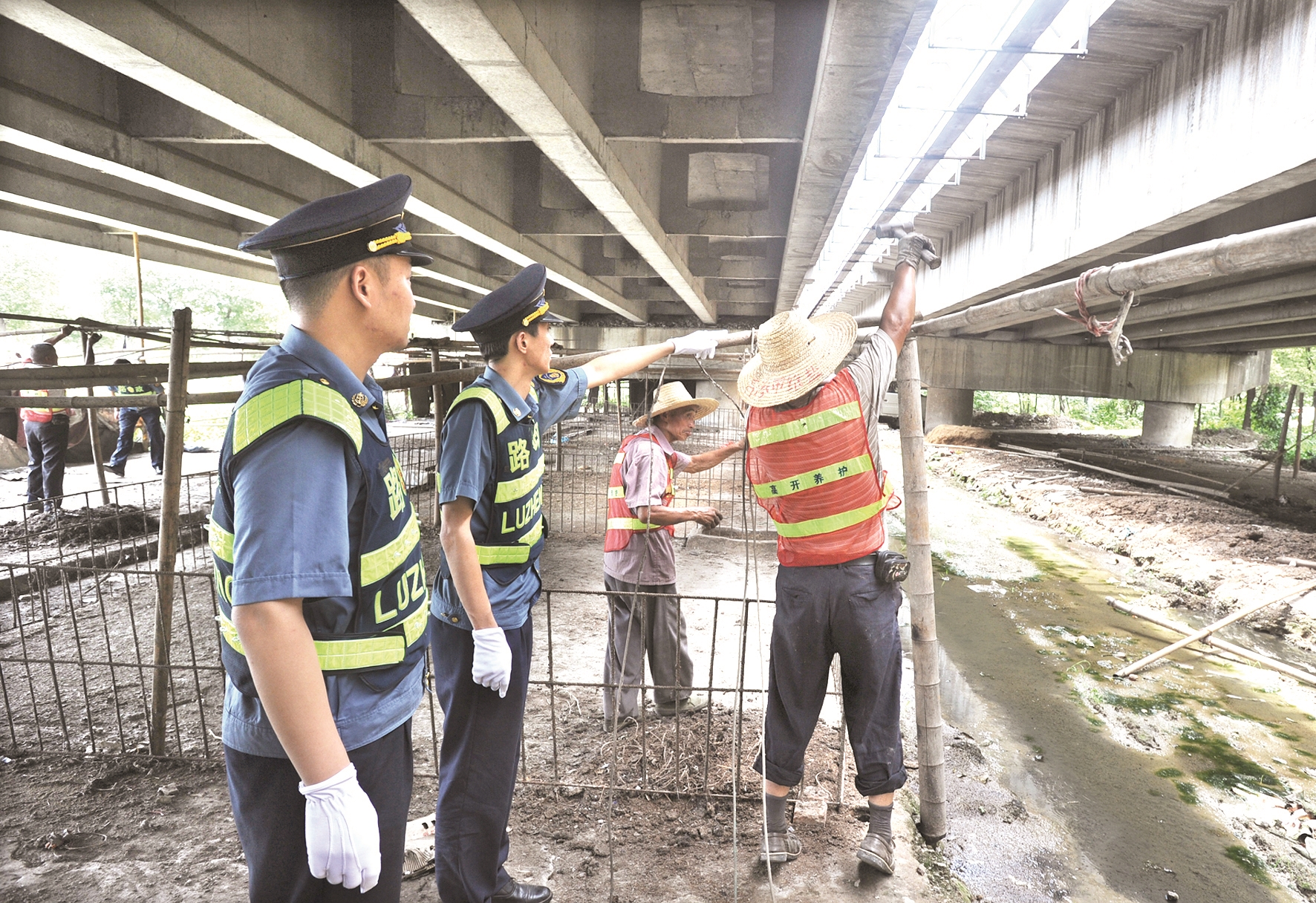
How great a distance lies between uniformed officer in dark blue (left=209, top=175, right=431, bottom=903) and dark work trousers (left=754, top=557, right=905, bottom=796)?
6.30 ft

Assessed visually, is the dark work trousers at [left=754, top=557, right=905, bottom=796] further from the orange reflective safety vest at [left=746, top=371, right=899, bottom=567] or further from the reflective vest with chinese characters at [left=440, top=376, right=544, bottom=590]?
the reflective vest with chinese characters at [left=440, top=376, right=544, bottom=590]

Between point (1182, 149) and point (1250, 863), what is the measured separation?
4985 mm

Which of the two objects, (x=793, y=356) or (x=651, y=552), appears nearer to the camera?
(x=793, y=356)

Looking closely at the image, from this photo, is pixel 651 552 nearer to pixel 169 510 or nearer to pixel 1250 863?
pixel 169 510

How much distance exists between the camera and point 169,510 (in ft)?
12.8

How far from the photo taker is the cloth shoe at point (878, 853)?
3.25 meters

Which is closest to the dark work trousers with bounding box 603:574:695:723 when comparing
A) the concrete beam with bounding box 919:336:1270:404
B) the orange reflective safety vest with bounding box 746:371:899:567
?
the orange reflective safety vest with bounding box 746:371:899:567

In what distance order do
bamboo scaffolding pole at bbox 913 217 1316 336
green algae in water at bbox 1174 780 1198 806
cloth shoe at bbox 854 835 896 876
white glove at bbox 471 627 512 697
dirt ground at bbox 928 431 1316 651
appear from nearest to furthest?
bamboo scaffolding pole at bbox 913 217 1316 336, white glove at bbox 471 627 512 697, cloth shoe at bbox 854 835 896 876, green algae in water at bbox 1174 780 1198 806, dirt ground at bbox 928 431 1316 651

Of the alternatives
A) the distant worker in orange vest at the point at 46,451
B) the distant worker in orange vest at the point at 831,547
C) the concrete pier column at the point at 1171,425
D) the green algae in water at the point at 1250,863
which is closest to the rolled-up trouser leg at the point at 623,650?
the distant worker in orange vest at the point at 831,547

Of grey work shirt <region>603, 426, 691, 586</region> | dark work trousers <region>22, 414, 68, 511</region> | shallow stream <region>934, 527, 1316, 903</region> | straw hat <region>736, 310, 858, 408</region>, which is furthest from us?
dark work trousers <region>22, 414, 68, 511</region>

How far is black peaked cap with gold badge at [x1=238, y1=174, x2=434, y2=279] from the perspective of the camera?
158 centimetres

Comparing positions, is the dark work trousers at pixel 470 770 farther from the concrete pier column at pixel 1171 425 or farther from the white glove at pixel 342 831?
the concrete pier column at pixel 1171 425

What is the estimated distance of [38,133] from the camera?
4051 mm

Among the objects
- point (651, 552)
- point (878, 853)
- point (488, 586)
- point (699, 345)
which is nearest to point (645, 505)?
point (651, 552)
